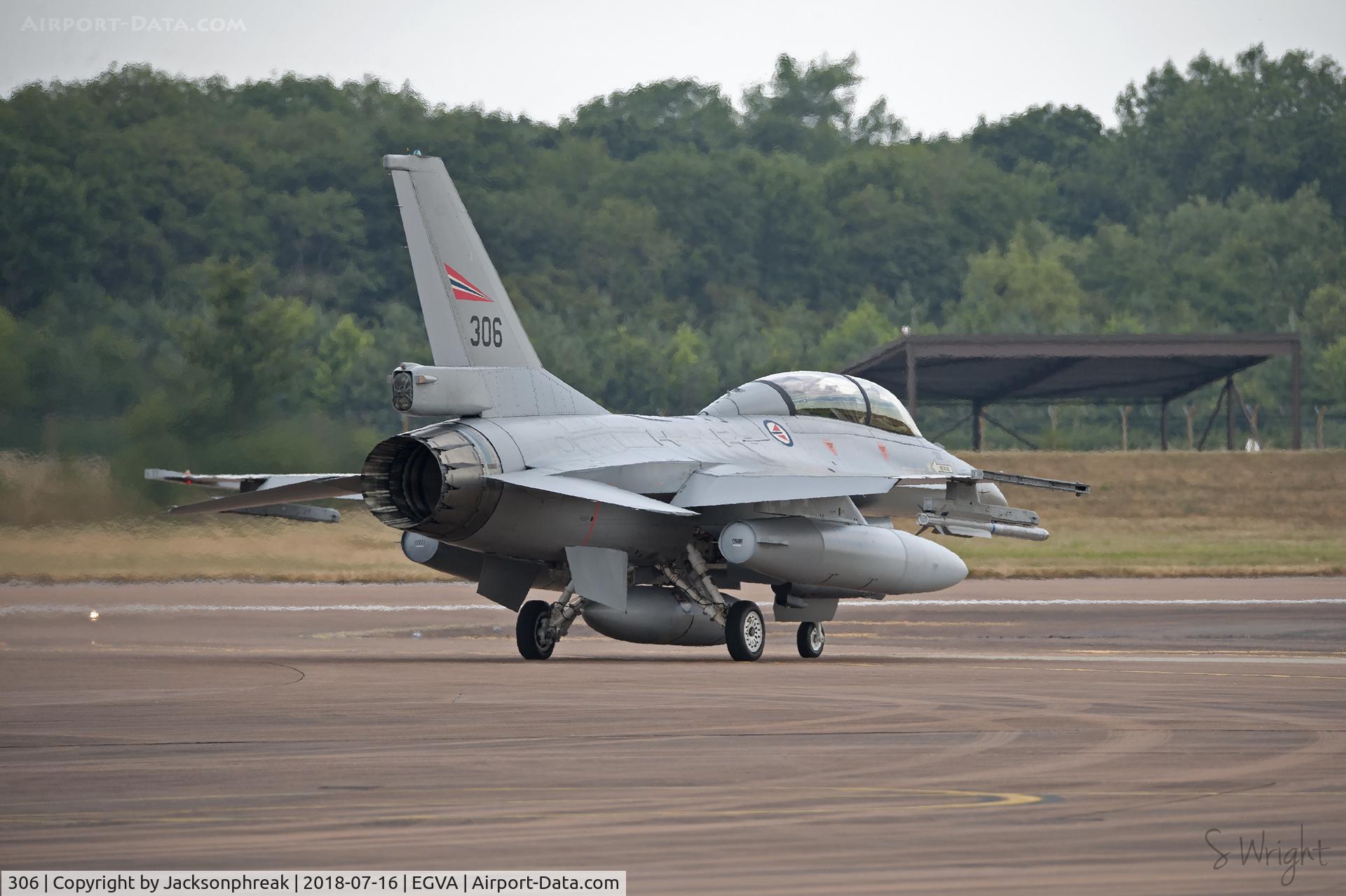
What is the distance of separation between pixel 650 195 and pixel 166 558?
6946 cm

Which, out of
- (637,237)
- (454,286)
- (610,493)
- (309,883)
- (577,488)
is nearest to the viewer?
(309,883)

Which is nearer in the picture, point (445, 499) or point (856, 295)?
point (445, 499)

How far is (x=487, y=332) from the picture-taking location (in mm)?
17391

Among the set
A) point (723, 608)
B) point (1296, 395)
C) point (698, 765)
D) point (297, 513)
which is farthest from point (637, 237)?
point (698, 765)

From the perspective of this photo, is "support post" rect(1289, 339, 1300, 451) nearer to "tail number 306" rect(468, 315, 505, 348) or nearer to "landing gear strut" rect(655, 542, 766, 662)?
"landing gear strut" rect(655, 542, 766, 662)

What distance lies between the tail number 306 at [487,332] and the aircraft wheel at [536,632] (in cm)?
272

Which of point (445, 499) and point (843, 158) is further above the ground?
point (843, 158)

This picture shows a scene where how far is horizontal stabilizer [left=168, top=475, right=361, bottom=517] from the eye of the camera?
57.2ft

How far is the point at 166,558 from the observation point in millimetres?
29141

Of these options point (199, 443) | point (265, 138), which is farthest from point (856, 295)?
Answer: point (199, 443)

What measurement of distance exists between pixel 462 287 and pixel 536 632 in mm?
3593

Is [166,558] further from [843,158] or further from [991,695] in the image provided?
[843,158]
